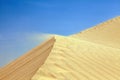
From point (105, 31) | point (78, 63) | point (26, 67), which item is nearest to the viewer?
point (78, 63)

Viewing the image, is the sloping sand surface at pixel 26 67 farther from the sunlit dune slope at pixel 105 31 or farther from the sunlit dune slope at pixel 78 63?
the sunlit dune slope at pixel 105 31

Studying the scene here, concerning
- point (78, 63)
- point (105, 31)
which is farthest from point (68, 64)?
point (105, 31)

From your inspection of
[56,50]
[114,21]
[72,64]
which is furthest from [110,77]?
[114,21]

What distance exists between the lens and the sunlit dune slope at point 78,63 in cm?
783

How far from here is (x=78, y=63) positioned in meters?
8.73

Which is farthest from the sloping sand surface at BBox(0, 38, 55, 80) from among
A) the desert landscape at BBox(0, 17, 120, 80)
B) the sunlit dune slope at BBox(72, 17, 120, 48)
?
the sunlit dune slope at BBox(72, 17, 120, 48)

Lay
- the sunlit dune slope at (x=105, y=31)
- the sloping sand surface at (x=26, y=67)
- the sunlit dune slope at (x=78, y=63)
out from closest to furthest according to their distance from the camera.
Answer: the sunlit dune slope at (x=78, y=63) → the sloping sand surface at (x=26, y=67) → the sunlit dune slope at (x=105, y=31)

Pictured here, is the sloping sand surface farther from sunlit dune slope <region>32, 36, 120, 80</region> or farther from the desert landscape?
sunlit dune slope <region>32, 36, 120, 80</region>

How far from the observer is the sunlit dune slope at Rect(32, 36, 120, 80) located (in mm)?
7832

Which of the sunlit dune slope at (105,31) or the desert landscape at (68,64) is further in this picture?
the sunlit dune slope at (105,31)

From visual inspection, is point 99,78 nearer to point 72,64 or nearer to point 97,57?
point 72,64

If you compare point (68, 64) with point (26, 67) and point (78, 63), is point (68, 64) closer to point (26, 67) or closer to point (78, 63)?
point (78, 63)

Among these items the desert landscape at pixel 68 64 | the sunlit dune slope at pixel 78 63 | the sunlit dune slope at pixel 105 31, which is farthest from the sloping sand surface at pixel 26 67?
the sunlit dune slope at pixel 105 31

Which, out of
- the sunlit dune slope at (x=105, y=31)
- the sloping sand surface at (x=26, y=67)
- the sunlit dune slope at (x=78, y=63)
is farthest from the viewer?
the sunlit dune slope at (x=105, y=31)
